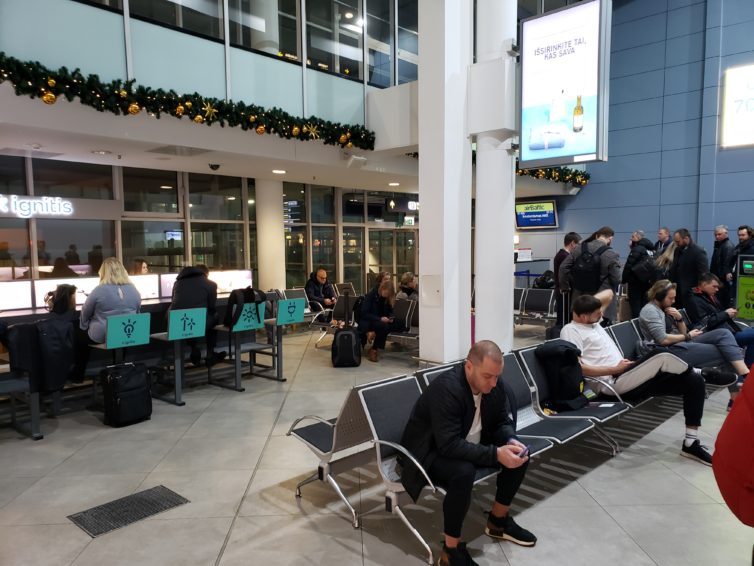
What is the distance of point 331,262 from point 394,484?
10.8m

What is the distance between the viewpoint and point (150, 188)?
10.3 metres

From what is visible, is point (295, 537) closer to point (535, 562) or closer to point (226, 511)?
point (226, 511)

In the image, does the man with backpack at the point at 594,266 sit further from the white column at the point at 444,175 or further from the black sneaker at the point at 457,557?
the black sneaker at the point at 457,557

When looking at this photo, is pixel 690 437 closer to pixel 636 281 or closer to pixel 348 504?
pixel 348 504

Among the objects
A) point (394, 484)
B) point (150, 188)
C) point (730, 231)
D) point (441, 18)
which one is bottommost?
point (394, 484)

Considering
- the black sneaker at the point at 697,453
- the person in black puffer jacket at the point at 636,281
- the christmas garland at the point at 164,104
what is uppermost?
the christmas garland at the point at 164,104

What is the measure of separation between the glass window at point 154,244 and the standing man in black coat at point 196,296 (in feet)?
13.7

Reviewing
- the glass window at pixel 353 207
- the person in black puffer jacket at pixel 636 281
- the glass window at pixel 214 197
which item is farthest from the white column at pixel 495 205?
the glass window at pixel 353 207

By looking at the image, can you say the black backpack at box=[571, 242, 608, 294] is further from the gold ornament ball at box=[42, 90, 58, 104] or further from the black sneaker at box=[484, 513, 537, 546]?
the gold ornament ball at box=[42, 90, 58, 104]

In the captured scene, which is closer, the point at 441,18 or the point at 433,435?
the point at 433,435

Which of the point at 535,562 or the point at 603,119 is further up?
the point at 603,119

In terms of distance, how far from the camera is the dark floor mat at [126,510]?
3.25m

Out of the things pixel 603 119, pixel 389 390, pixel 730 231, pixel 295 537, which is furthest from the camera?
pixel 730 231

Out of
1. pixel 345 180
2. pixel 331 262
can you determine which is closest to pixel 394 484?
pixel 345 180
